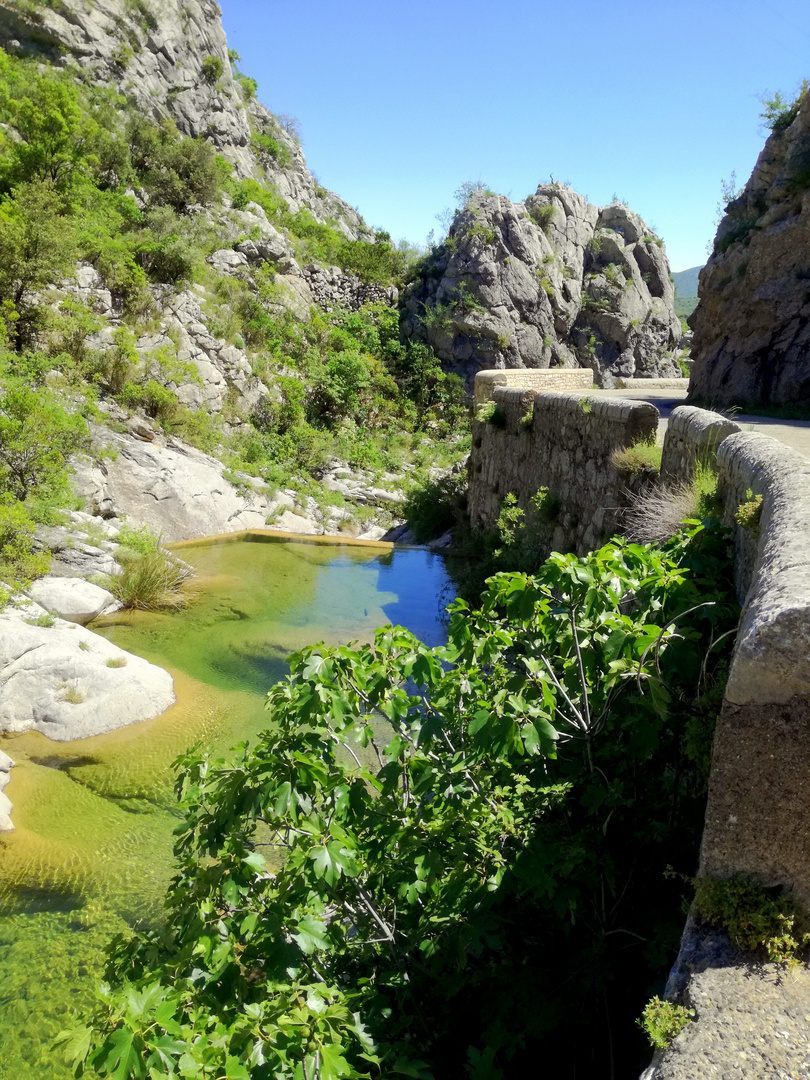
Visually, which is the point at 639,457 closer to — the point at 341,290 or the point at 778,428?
the point at 778,428

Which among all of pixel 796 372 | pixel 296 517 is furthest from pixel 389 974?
pixel 296 517

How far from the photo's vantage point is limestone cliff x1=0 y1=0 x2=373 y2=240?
23.4m

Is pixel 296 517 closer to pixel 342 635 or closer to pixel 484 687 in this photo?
pixel 342 635

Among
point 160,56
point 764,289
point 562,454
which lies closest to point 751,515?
point 562,454

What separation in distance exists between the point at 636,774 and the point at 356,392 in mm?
20001

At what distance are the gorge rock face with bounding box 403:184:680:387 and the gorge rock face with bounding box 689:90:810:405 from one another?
40.0 ft

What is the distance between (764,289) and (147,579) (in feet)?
34.2

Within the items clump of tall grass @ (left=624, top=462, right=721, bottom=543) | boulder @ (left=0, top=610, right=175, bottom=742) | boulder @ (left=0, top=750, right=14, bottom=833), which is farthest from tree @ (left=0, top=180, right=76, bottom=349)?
clump of tall grass @ (left=624, top=462, right=721, bottom=543)

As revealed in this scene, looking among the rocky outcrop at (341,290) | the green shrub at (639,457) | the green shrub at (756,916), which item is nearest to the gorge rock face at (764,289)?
the green shrub at (639,457)

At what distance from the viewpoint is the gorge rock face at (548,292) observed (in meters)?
24.2

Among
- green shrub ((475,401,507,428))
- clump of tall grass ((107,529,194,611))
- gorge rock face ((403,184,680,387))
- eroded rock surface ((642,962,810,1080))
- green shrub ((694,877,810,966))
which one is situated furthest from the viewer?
gorge rock face ((403,184,680,387))

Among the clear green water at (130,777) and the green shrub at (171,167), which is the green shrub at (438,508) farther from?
the green shrub at (171,167)

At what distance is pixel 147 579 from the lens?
10836mm

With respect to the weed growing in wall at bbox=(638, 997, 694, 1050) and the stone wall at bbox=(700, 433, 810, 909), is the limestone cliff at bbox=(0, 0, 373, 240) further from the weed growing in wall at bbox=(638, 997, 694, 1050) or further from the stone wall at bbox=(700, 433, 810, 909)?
the weed growing in wall at bbox=(638, 997, 694, 1050)
